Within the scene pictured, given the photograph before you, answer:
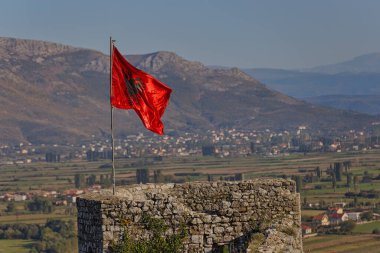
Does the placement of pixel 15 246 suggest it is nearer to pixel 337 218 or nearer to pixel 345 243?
pixel 337 218

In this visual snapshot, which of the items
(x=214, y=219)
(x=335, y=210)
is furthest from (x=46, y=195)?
(x=214, y=219)

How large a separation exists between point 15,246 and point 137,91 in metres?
101

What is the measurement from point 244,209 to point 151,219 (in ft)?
5.74

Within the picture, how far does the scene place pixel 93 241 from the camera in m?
16.8

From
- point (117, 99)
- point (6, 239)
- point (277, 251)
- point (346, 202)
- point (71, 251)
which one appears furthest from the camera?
point (346, 202)

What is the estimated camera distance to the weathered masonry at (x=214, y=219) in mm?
16469

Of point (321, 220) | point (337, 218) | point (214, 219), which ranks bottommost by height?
point (337, 218)

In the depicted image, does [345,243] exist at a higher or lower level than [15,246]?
higher

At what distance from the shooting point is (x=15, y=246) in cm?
11725

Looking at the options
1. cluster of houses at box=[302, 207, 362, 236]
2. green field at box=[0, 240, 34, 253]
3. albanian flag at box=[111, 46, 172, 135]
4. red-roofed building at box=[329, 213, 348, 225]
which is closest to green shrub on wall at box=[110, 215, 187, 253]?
albanian flag at box=[111, 46, 172, 135]

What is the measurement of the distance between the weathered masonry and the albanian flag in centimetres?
141

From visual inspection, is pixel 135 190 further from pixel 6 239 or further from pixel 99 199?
pixel 6 239

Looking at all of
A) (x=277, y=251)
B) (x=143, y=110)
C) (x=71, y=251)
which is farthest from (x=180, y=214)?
(x=71, y=251)

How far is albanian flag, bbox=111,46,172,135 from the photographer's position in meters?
18.7
